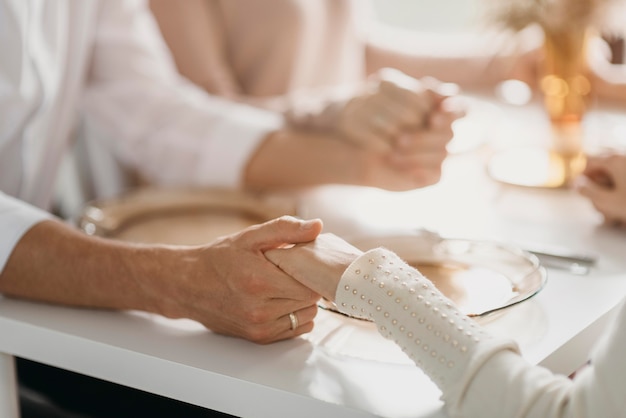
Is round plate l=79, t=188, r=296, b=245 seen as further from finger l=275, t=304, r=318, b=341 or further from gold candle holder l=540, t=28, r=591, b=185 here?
gold candle holder l=540, t=28, r=591, b=185

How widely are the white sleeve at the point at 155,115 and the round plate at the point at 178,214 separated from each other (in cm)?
19

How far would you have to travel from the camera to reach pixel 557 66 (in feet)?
4.87

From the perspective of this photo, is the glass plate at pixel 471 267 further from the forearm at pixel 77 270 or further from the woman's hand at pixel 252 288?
the forearm at pixel 77 270

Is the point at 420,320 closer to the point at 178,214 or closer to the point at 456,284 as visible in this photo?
the point at 456,284

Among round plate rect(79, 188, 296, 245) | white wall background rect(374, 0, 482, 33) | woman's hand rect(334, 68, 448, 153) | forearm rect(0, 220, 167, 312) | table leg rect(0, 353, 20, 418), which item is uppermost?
woman's hand rect(334, 68, 448, 153)

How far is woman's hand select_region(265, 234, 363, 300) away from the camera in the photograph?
2.79ft

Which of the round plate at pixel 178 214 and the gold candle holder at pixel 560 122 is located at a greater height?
the gold candle holder at pixel 560 122

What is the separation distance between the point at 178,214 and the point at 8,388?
0.38 meters

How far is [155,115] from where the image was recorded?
1.60m

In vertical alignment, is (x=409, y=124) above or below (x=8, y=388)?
above

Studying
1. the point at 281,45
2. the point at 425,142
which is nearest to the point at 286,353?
the point at 425,142

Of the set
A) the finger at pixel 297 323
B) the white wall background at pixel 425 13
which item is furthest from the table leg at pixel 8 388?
the white wall background at pixel 425 13

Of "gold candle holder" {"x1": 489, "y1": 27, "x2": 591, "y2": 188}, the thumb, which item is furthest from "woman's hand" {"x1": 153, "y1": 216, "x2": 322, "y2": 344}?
"gold candle holder" {"x1": 489, "y1": 27, "x2": 591, "y2": 188}

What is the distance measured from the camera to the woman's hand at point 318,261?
0.85 m
